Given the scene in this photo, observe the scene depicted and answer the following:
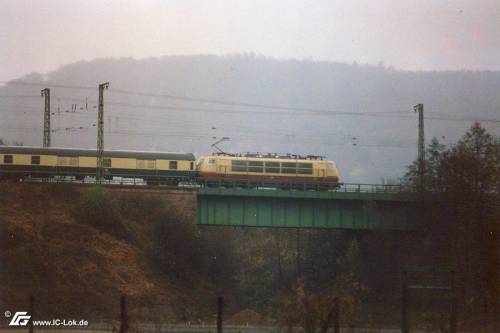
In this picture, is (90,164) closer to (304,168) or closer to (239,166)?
(239,166)

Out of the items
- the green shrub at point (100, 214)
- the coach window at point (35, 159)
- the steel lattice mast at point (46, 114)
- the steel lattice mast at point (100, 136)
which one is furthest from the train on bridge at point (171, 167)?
the green shrub at point (100, 214)

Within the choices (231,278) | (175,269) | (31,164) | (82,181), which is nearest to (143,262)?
(175,269)

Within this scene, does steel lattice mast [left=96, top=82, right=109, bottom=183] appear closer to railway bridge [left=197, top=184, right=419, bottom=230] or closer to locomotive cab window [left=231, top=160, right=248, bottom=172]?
railway bridge [left=197, top=184, right=419, bottom=230]

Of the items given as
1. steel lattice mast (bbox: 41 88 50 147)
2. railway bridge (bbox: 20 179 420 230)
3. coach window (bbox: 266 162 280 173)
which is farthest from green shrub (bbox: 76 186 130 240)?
coach window (bbox: 266 162 280 173)

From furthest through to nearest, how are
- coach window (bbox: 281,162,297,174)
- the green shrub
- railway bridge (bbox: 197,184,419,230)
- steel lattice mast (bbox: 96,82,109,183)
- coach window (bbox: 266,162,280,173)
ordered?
coach window (bbox: 281,162,297,174), coach window (bbox: 266,162,280,173), steel lattice mast (bbox: 96,82,109,183), railway bridge (bbox: 197,184,419,230), the green shrub

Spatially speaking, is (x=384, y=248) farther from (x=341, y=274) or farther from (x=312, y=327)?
(x=312, y=327)

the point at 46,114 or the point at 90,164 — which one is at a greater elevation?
the point at 46,114

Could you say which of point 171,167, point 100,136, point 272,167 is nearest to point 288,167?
point 272,167
